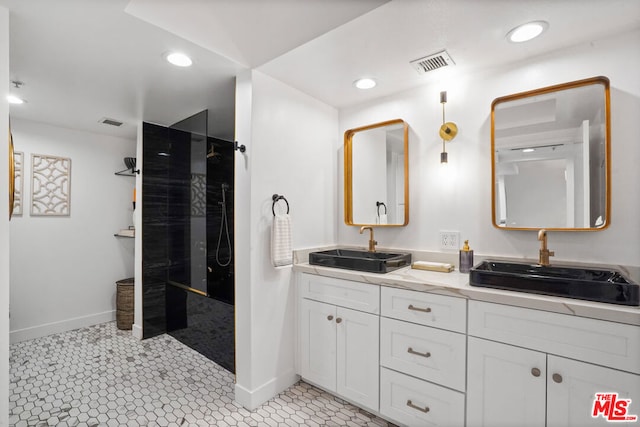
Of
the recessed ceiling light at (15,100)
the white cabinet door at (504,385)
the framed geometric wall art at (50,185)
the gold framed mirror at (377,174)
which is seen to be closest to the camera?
the white cabinet door at (504,385)

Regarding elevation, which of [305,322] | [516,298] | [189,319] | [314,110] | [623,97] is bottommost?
[189,319]

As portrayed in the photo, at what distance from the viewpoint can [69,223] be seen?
3.32 m

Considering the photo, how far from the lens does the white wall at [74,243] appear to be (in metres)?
3.06

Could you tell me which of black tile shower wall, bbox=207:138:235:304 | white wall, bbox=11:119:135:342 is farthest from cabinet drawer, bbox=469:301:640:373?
white wall, bbox=11:119:135:342

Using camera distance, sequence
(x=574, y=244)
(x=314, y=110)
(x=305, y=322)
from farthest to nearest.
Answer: (x=314, y=110) → (x=305, y=322) → (x=574, y=244)

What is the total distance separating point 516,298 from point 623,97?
1.19m

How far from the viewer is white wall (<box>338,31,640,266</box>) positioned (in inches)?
61.3

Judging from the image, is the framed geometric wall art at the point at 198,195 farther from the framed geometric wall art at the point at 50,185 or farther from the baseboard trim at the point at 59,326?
the baseboard trim at the point at 59,326

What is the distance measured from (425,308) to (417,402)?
0.52 metres

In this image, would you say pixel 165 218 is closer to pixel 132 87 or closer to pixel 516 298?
pixel 132 87

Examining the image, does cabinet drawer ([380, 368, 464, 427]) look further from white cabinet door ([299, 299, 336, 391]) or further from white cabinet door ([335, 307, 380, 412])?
white cabinet door ([299, 299, 336, 391])

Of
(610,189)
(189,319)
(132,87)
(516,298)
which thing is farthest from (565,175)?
(189,319)

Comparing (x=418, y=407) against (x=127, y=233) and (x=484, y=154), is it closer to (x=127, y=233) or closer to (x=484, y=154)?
(x=484, y=154)

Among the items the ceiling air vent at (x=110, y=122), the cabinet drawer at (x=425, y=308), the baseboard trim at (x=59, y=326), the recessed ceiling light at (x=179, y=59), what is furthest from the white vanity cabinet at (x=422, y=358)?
the baseboard trim at (x=59, y=326)
